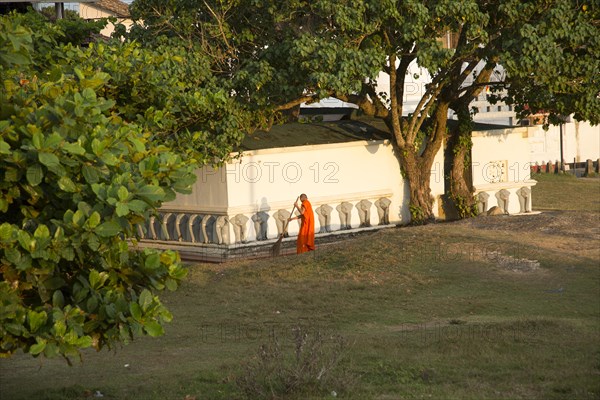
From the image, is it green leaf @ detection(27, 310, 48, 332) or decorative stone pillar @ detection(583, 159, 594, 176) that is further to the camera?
decorative stone pillar @ detection(583, 159, 594, 176)

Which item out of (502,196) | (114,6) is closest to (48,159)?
(502,196)

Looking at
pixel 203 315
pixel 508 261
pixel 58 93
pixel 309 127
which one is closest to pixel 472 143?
pixel 309 127

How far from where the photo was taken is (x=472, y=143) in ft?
93.9

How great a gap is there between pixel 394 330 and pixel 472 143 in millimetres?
15442

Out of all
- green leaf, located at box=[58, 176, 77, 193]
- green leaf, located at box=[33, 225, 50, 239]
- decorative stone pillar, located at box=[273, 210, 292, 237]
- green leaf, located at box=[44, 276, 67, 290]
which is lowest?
decorative stone pillar, located at box=[273, 210, 292, 237]

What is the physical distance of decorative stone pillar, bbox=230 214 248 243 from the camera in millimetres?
24000

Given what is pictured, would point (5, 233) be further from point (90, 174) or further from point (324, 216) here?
point (324, 216)

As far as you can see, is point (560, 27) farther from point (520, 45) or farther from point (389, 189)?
point (389, 189)

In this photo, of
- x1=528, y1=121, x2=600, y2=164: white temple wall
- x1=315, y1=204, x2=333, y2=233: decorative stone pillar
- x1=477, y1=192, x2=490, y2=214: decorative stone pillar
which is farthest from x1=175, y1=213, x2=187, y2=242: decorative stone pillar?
x1=528, y1=121, x2=600, y2=164: white temple wall

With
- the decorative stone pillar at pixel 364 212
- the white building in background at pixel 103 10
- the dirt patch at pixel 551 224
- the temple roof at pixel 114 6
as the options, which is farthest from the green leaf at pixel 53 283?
the white building in background at pixel 103 10

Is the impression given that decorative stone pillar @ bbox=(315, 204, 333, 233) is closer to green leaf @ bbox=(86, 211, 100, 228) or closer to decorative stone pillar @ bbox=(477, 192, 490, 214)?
decorative stone pillar @ bbox=(477, 192, 490, 214)

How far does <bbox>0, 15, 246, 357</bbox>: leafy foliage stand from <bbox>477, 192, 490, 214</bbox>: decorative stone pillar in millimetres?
21482

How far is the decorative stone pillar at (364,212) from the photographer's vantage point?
86.8 feet

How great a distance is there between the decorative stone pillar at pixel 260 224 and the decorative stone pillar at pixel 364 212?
2953 mm
